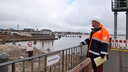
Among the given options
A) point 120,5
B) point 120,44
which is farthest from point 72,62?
point 120,5

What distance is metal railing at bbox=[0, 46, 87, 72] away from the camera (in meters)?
5.57

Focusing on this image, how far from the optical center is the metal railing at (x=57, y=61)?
18.3 feet

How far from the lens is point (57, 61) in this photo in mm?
6219

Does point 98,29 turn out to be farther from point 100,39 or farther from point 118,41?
point 118,41

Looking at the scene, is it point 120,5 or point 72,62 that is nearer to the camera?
point 72,62

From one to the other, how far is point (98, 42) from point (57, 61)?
1175mm

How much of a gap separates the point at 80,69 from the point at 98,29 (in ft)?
6.28

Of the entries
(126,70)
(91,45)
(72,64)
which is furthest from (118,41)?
(91,45)

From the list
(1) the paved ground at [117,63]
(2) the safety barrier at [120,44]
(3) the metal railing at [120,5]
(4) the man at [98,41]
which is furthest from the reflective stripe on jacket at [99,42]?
(3) the metal railing at [120,5]

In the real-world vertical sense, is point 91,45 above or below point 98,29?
below

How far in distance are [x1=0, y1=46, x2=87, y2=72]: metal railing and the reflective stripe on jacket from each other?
2.58 ft

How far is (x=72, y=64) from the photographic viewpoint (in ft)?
28.6

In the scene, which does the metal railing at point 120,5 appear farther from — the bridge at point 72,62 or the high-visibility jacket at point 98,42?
the high-visibility jacket at point 98,42

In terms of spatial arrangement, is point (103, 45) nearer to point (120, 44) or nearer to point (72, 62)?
point (72, 62)
